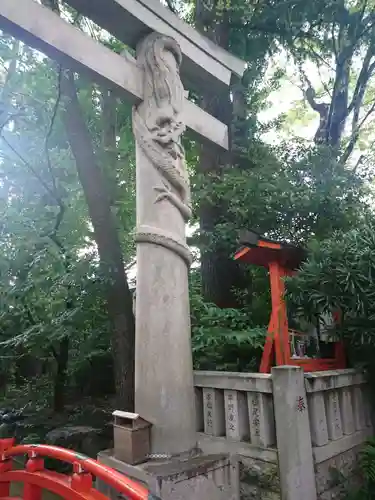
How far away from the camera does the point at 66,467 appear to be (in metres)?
6.40

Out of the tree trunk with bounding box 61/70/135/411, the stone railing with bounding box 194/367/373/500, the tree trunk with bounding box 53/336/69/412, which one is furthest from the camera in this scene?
the tree trunk with bounding box 53/336/69/412

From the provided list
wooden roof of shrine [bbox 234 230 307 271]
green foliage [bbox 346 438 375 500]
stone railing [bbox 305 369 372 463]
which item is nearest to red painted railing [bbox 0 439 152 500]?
stone railing [bbox 305 369 372 463]

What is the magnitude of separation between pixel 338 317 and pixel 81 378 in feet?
26.2

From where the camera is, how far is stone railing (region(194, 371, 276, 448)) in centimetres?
364

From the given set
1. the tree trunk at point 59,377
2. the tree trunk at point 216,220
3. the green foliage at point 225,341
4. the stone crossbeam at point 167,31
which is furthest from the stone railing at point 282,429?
the tree trunk at point 59,377

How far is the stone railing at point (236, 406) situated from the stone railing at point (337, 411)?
1.43 feet

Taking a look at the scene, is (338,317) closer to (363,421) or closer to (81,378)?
(363,421)

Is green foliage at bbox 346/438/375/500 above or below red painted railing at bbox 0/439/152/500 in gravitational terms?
below

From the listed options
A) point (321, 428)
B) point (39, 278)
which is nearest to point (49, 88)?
point (39, 278)

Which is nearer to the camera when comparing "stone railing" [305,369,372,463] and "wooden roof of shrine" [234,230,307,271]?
"stone railing" [305,369,372,463]

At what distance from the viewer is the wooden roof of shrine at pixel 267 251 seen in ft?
16.7

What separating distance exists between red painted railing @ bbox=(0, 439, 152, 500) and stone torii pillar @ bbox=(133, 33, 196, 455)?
2.61 ft

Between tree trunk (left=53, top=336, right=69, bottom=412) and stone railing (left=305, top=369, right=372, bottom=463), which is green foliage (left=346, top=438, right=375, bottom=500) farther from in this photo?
tree trunk (left=53, top=336, right=69, bottom=412)

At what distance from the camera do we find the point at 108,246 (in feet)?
20.1
